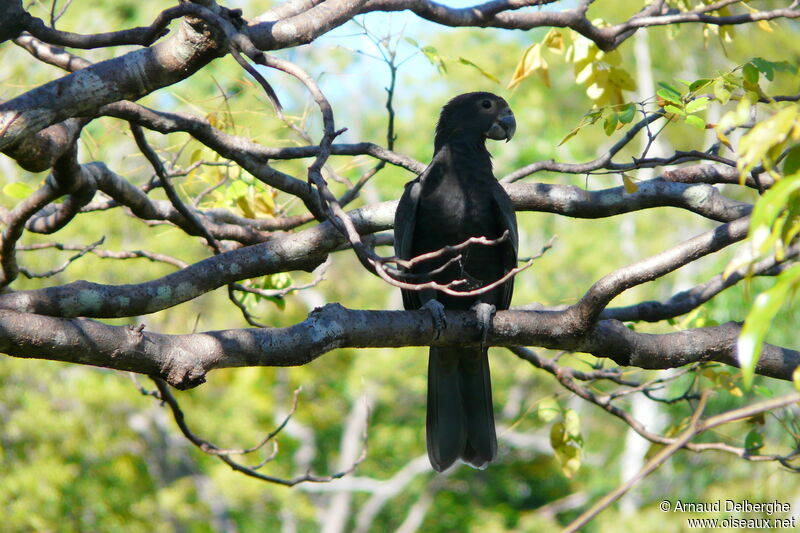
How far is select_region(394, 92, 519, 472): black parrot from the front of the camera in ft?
13.3

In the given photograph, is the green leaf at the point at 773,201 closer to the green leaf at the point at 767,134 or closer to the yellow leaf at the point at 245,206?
the green leaf at the point at 767,134

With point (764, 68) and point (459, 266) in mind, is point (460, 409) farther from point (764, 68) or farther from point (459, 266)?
point (764, 68)

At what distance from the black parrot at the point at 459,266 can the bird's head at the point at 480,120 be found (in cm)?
24

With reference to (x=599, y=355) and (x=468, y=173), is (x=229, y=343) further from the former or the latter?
(x=468, y=173)

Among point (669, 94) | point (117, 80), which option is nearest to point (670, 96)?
point (669, 94)

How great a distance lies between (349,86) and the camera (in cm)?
536

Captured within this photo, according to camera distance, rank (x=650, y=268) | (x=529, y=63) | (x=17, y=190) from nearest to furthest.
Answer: (x=650, y=268) → (x=17, y=190) → (x=529, y=63)

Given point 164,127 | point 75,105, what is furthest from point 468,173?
point 75,105

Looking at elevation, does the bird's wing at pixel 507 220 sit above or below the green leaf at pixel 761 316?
above

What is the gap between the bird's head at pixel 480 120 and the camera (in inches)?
180

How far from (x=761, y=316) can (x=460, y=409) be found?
301 cm

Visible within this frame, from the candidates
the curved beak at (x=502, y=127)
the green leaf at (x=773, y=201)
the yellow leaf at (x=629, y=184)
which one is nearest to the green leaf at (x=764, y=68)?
the yellow leaf at (x=629, y=184)

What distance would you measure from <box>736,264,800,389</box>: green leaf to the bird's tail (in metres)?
2.81

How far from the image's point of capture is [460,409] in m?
4.18
